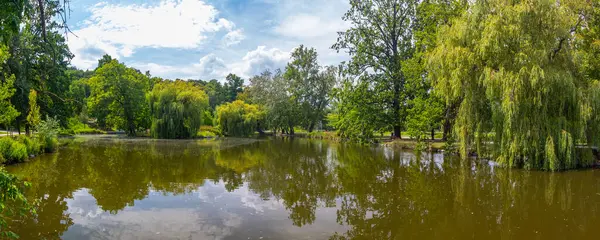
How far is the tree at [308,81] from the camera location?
47.2 m

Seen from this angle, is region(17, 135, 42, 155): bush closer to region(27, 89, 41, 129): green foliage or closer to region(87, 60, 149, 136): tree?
region(27, 89, 41, 129): green foliage

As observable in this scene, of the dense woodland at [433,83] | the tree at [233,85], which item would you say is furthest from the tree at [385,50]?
the tree at [233,85]

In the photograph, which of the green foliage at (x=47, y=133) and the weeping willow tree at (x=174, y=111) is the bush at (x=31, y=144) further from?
the weeping willow tree at (x=174, y=111)

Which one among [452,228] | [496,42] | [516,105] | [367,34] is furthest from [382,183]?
[367,34]

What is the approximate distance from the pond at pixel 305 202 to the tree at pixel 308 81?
3250 centimetres

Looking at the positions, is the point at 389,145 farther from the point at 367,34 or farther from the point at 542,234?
the point at 542,234

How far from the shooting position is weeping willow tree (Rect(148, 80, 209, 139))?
32.4m

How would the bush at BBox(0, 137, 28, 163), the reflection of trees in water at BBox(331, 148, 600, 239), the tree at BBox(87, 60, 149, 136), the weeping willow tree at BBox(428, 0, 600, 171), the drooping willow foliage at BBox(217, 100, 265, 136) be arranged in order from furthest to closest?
the drooping willow foliage at BBox(217, 100, 265, 136), the tree at BBox(87, 60, 149, 136), the bush at BBox(0, 137, 28, 163), the weeping willow tree at BBox(428, 0, 600, 171), the reflection of trees in water at BBox(331, 148, 600, 239)

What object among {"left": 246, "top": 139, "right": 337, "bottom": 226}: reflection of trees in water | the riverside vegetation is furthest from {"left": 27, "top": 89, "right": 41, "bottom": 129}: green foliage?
{"left": 246, "top": 139, "right": 337, "bottom": 226}: reflection of trees in water

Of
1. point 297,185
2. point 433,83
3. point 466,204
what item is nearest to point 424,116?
point 433,83

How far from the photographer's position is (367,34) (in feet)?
89.6

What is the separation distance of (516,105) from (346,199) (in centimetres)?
839

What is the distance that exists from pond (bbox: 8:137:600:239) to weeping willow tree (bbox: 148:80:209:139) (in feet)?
57.6

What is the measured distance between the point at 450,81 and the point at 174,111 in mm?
24776
